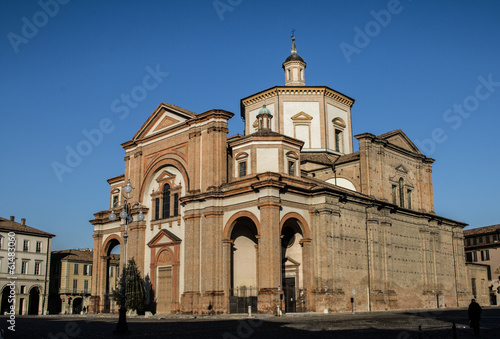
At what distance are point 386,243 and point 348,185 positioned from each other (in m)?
5.28

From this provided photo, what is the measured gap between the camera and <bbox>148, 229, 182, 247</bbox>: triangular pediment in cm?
3506

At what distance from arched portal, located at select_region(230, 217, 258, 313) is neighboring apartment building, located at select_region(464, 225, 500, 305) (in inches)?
1253

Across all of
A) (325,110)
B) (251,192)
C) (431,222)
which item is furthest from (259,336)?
(431,222)

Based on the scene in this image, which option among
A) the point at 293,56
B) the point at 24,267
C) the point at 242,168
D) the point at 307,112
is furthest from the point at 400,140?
the point at 24,267

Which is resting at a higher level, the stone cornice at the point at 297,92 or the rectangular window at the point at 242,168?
the stone cornice at the point at 297,92

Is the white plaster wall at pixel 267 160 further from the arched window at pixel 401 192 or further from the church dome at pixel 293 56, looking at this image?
the church dome at pixel 293 56

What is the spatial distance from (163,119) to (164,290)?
12.5 m

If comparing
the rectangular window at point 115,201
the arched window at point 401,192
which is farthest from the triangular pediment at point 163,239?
the arched window at point 401,192

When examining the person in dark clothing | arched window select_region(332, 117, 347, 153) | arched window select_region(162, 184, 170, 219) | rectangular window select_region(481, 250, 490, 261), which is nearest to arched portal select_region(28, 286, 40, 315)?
arched window select_region(162, 184, 170, 219)

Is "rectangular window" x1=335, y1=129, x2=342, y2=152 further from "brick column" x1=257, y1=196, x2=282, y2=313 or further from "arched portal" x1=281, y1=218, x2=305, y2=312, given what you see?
"brick column" x1=257, y1=196, x2=282, y2=313

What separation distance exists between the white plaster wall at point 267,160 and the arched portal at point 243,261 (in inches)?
131

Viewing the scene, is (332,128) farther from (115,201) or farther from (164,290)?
(115,201)

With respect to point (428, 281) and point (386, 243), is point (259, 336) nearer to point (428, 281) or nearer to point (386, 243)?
point (386, 243)

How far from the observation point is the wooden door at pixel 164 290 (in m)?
35.0
